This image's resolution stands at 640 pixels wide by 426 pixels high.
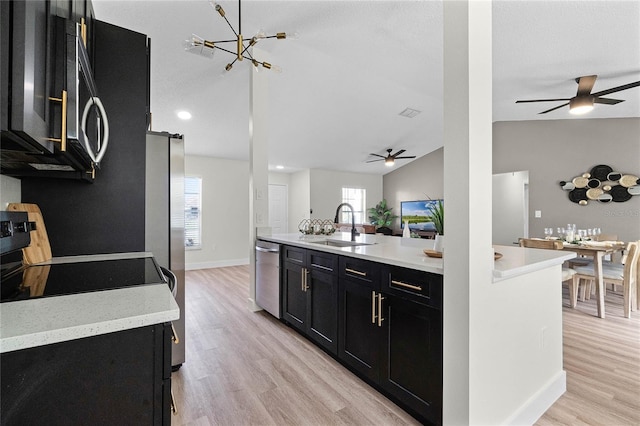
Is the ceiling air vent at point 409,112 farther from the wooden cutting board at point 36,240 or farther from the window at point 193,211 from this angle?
the wooden cutting board at point 36,240

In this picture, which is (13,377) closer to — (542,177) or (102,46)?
(102,46)

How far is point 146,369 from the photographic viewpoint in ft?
2.56

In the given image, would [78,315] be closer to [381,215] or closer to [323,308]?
[323,308]

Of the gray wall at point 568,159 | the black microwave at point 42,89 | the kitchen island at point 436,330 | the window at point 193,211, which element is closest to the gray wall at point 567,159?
the gray wall at point 568,159

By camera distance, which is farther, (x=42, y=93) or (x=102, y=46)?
(x=102, y=46)

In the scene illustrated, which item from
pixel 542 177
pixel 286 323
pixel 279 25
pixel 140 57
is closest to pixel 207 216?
pixel 286 323

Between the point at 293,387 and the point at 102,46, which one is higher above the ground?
the point at 102,46

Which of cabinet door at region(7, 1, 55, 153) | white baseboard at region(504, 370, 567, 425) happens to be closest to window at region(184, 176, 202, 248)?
cabinet door at region(7, 1, 55, 153)

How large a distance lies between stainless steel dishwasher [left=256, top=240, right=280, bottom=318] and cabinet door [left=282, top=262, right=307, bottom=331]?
13 centimetres

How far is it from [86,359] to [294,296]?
2.17 meters

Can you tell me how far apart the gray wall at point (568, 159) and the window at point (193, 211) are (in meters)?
6.20

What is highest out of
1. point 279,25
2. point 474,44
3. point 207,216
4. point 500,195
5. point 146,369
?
point 279,25

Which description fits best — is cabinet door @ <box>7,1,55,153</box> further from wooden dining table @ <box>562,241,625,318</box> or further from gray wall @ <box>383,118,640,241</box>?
gray wall @ <box>383,118,640,241</box>

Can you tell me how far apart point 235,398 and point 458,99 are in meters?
2.11
